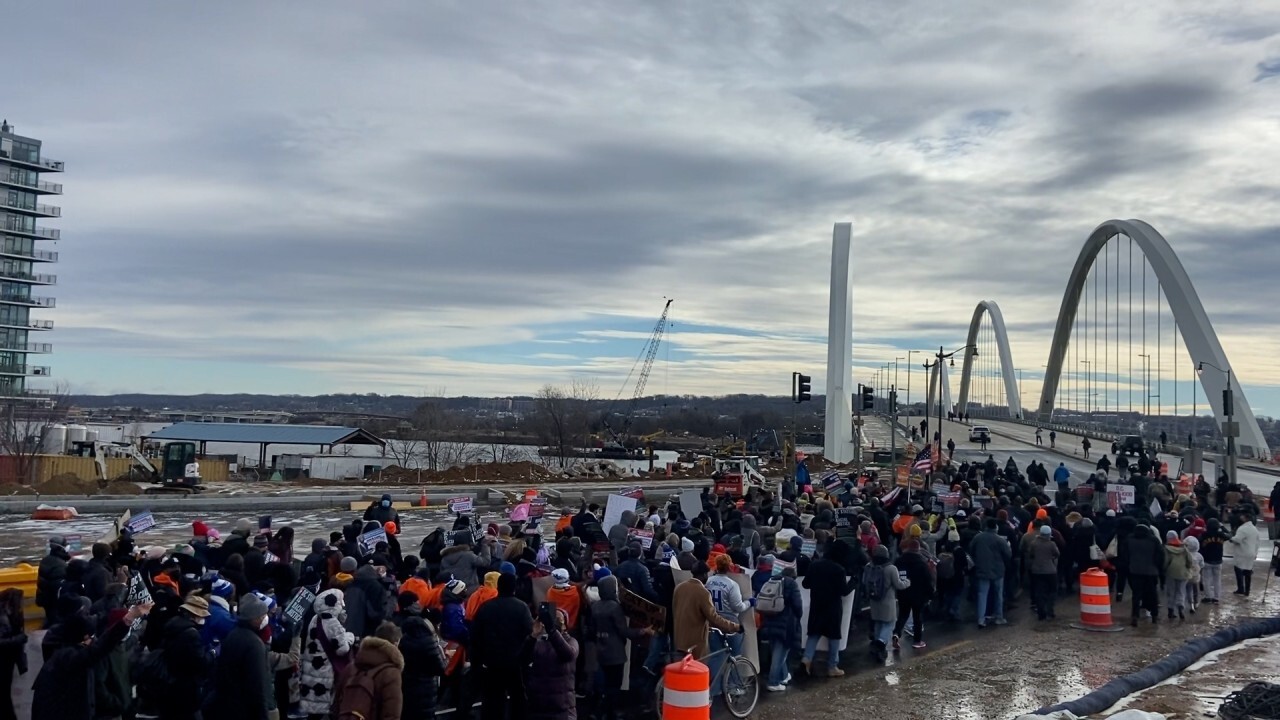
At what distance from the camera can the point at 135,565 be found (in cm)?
1053

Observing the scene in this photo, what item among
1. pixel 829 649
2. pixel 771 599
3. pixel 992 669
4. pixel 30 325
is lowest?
pixel 992 669

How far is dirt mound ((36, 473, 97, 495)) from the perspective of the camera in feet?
112

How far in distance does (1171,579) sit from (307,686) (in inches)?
478

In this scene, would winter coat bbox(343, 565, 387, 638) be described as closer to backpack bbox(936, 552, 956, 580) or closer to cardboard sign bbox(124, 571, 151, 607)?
cardboard sign bbox(124, 571, 151, 607)

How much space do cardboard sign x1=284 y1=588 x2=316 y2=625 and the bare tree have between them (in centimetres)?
3871

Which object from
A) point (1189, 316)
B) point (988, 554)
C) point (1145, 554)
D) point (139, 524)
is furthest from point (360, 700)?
point (1189, 316)

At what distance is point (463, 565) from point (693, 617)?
272 centimetres

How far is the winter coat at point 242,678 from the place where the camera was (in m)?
6.67

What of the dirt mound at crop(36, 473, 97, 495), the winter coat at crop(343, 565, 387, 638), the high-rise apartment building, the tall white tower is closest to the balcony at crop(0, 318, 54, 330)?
the high-rise apartment building

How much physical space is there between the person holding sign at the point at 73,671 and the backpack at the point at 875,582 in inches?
314

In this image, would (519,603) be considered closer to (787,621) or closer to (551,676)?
(551,676)

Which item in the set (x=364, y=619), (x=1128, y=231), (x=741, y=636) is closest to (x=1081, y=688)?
(x=741, y=636)

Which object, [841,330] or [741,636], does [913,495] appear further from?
[841,330]

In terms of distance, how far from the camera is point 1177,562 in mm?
13641
